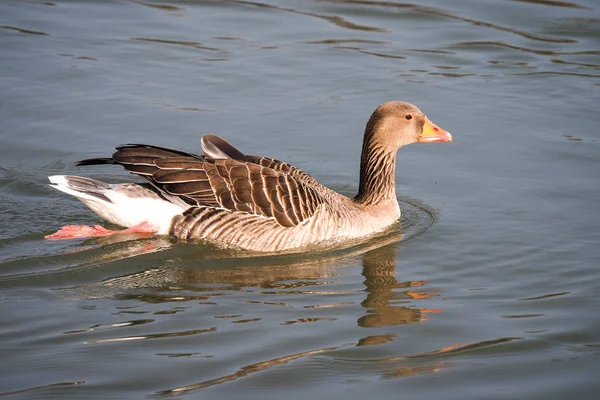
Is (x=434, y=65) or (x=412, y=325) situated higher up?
(x=434, y=65)

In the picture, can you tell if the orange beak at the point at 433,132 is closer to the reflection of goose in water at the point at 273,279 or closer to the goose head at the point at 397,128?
the goose head at the point at 397,128

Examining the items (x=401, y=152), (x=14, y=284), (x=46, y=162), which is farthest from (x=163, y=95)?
(x=14, y=284)

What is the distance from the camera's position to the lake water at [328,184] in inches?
278

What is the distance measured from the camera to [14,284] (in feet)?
28.2

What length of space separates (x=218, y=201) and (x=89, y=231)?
1.40 metres

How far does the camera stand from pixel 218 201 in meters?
9.93

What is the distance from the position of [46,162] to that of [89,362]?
17.9ft

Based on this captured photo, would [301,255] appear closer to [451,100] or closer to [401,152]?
[401,152]

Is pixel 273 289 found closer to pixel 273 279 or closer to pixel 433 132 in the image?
pixel 273 279

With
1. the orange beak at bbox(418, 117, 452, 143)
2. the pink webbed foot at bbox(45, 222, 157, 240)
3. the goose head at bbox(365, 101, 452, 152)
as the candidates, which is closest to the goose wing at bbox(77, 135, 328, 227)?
the pink webbed foot at bbox(45, 222, 157, 240)

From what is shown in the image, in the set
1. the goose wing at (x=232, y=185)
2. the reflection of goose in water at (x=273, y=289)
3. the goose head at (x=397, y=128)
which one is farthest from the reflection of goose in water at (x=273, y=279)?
the goose head at (x=397, y=128)

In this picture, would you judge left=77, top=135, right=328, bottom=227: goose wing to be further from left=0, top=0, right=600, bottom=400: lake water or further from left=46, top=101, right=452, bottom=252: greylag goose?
left=0, top=0, right=600, bottom=400: lake water

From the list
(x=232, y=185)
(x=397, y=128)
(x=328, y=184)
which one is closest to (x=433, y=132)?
(x=397, y=128)

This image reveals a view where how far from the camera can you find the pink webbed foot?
389 inches
